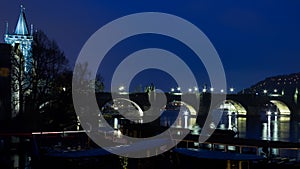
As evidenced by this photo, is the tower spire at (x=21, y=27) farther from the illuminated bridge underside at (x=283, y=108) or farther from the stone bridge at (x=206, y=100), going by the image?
the illuminated bridge underside at (x=283, y=108)

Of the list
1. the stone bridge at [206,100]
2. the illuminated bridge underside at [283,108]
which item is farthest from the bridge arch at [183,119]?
the illuminated bridge underside at [283,108]

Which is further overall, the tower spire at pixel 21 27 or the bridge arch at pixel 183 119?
the tower spire at pixel 21 27

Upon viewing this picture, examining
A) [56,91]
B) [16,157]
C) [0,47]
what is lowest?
[16,157]

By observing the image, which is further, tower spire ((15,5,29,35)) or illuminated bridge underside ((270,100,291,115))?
illuminated bridge underside ((270,100,291,115))

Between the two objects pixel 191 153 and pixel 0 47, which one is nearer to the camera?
pixel 191 153

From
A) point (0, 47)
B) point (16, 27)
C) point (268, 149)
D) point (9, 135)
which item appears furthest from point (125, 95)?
point (268, 149)

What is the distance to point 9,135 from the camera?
22.6m

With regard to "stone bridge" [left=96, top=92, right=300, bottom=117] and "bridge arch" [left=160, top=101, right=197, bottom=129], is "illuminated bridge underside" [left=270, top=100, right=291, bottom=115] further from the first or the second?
"bridge arch" [left=160, top=101, right=197, bottom=129]

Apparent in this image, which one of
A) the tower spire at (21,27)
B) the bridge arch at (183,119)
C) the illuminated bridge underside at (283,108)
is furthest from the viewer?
the illuminated bridge underside at (283,108)

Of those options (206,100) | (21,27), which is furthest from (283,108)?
(21,27)

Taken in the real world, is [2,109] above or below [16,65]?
below

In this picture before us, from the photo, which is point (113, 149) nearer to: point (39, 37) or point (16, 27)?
point (39, 37)

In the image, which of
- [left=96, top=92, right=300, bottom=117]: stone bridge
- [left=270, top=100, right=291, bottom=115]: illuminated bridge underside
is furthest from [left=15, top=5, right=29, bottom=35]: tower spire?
[left=270, top=100, right=291, bottom=115]: illuminated bridge underside

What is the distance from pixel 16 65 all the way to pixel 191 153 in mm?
20438
